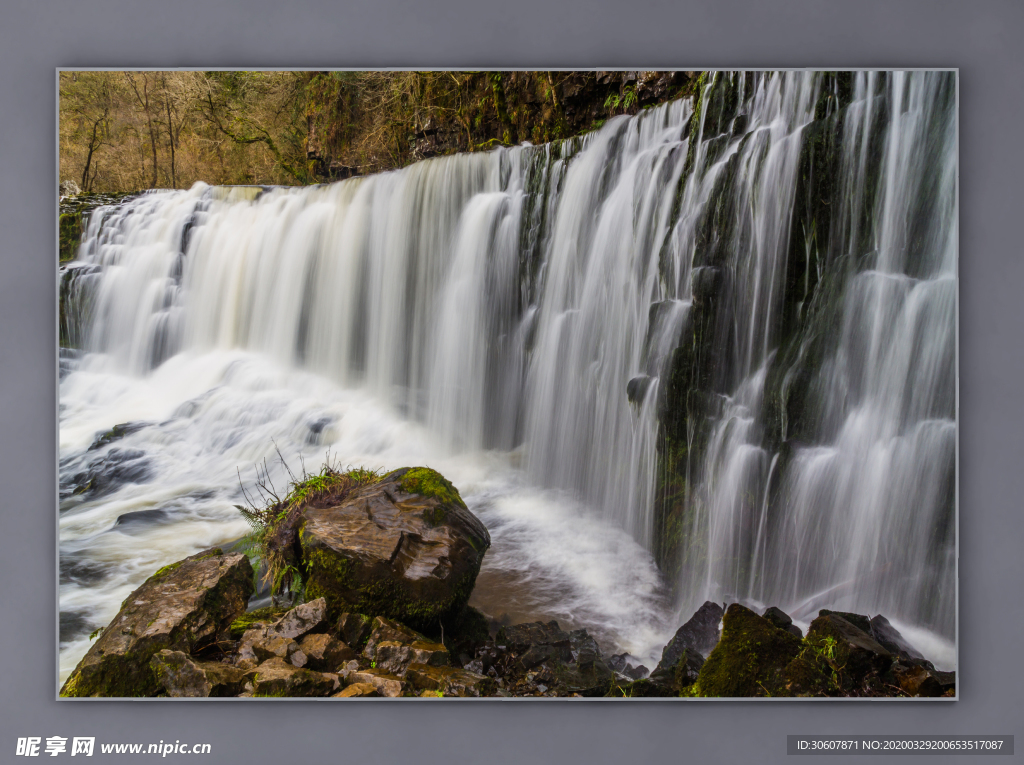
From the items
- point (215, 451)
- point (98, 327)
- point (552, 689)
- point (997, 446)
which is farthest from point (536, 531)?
point (98, 327)

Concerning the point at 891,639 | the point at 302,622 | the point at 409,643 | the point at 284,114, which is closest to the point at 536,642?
the point at 409,643

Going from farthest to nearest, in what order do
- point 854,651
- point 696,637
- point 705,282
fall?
point 705,282 < point 696,637 < point 854,651

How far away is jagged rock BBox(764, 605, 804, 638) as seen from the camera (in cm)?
212

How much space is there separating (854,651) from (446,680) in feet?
5.12

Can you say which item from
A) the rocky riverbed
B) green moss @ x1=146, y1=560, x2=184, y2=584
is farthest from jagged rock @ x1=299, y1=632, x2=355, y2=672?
green moss @ x1=146, y1=560, x2=184, y2=584

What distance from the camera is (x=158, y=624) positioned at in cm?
208

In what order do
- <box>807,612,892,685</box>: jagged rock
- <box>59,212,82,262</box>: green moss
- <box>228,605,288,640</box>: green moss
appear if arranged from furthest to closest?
<box>59,212,82,262</box>: green moss, <box>228,605,288,640</box>: green moss, <box>807,612,892,685</box>: jagged rock

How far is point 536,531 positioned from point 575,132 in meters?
1.82

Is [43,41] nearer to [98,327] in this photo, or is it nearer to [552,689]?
[98,327]

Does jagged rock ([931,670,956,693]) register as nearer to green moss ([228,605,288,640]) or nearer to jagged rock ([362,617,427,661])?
jagged rock ([362,617,427,661])

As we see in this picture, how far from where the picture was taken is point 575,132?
2.47m

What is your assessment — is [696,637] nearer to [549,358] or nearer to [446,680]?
[446,680]

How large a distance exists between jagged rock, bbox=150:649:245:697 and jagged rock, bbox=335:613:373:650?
1.34 feet

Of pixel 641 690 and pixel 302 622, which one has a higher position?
pixel 302 622
